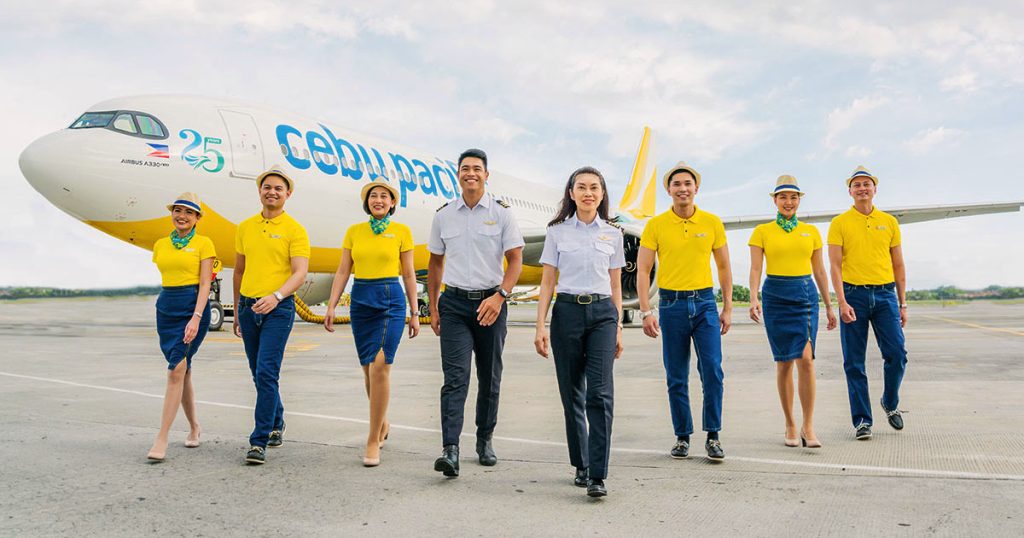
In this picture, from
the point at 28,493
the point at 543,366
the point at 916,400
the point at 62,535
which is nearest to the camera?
the point at 62,535

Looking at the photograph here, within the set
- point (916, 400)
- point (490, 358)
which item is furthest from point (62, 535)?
point (916, 400)

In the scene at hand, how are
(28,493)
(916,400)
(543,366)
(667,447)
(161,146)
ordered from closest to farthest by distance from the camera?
1. (28,493)
2. (667,447)
3. (916,400)
4. (543,366)
5. (161,146)

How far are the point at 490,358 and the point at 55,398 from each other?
4.38m

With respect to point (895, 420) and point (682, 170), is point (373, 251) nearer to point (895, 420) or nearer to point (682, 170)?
point (682, 170)

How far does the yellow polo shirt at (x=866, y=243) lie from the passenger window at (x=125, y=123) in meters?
10.6

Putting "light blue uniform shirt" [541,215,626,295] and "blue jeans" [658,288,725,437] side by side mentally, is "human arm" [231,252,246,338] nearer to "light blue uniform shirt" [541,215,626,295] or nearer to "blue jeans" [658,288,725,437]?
"light blue uniform shirt" [541,215,626,295]

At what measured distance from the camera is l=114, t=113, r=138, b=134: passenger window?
11.4 meters

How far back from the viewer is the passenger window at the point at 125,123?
11383mm

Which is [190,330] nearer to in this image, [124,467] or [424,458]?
[124,467]

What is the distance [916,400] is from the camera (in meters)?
6.11

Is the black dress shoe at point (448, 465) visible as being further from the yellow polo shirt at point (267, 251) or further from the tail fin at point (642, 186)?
the tail fin at point (642, 186)

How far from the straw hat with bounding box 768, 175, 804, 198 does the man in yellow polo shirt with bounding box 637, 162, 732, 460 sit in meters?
0.61

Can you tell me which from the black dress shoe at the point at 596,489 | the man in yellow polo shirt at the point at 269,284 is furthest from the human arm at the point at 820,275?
the man in yellow polo shirt at the point at 269,284

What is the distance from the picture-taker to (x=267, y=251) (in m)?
4.41
